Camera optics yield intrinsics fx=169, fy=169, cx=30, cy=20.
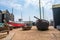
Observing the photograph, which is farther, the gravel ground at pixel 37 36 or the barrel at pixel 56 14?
the barrel at pixel 56 14

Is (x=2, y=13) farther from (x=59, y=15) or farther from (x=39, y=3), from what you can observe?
(x=59, y=15)

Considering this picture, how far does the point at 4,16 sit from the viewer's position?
42781 millimetres

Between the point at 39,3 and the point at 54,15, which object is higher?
the point at 39,3

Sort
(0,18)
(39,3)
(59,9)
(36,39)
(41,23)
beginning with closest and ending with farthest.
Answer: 1. (36,39)
2. (41,23)
3. (59,9)
4. (39,3)
5. (0,18)

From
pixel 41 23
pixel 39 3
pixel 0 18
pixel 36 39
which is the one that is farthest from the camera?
pixel 0 18

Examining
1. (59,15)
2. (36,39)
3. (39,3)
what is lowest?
(36,39)

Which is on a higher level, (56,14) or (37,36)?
(56,14)

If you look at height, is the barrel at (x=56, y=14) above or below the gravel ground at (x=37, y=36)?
above

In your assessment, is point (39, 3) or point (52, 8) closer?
point (52, 8)

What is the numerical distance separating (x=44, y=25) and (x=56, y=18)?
3852 mm

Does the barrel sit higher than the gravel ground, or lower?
higher

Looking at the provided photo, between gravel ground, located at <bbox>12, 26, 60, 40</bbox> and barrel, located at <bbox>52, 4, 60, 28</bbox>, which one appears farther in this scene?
barrel, located at <bbox>52, 4, 60, 28</bbox>

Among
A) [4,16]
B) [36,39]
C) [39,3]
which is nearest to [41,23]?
[39,3]

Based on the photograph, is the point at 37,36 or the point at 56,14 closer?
the point at 37,36
